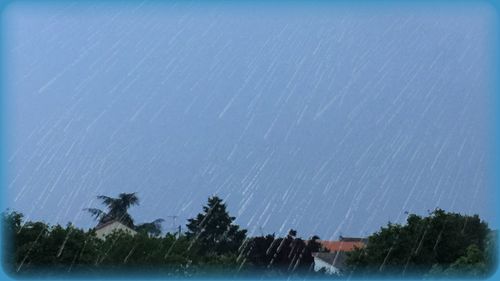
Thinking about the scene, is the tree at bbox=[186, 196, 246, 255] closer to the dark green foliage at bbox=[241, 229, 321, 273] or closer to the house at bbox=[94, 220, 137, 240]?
the dark green foliage at bbox=[241, 229, 321, 273]

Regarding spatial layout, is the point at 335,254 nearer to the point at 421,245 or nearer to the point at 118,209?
the point at 421,245

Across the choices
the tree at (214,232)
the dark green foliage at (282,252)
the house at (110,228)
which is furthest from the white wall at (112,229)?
the dark green foliage at (282,252)

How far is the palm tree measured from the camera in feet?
18.0

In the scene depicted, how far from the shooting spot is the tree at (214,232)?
5.47 metres

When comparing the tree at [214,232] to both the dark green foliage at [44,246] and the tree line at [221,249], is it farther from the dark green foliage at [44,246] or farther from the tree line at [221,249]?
the dark green foliage at [44,246]

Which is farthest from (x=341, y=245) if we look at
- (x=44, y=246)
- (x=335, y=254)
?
(x=44, y=246)

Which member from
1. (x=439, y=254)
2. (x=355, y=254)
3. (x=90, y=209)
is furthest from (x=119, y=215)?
(x=439, y=254)

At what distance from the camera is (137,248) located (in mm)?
5344

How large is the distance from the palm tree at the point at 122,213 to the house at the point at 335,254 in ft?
2.99

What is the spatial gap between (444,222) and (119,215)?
70.4 inches

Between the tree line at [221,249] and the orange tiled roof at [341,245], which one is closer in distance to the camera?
the tree line at [221,249]

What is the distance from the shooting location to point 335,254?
17.3 feet

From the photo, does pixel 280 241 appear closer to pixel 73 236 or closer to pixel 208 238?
pixel 208 238

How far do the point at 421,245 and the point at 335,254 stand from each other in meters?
0.47
